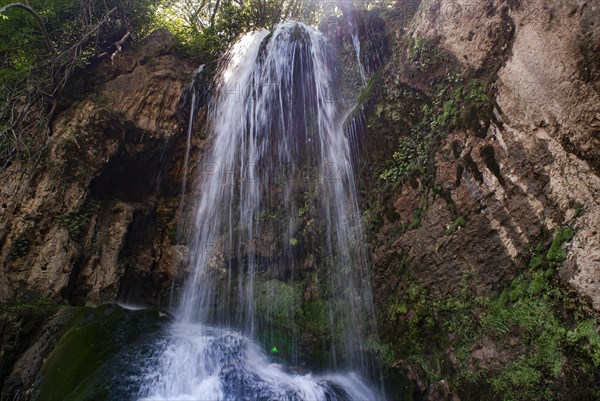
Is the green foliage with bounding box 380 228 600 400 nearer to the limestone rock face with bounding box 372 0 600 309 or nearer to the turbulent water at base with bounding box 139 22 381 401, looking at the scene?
the limestone rock face with bounding box 372 0 600 309

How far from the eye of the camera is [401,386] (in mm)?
4422

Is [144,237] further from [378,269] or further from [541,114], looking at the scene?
[541,114]

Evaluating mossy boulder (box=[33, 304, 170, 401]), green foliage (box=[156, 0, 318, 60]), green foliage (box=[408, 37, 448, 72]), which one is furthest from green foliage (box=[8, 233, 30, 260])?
green foliage (box=[408, 37, 448, 72])

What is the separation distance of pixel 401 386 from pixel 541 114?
364 centimetres

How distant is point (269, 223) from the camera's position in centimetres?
725

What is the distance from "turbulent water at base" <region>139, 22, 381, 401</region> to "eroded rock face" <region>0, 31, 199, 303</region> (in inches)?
40.2

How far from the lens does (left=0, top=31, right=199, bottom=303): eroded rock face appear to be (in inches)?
241

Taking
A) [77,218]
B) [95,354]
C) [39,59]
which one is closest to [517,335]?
[95,354]

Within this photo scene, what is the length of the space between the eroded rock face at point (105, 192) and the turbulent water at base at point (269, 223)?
1.02 meters

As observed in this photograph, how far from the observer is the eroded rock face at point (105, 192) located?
611cm

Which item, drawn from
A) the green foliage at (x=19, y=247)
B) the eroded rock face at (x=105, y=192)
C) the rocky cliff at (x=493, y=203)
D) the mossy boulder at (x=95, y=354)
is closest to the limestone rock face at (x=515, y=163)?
the rocky cliff at (x=493, y=203)

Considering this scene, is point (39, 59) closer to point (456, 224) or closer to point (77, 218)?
point (77, 218)

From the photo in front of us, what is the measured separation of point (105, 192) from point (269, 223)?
359 cm

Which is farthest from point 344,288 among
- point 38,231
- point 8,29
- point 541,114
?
point 8,29
